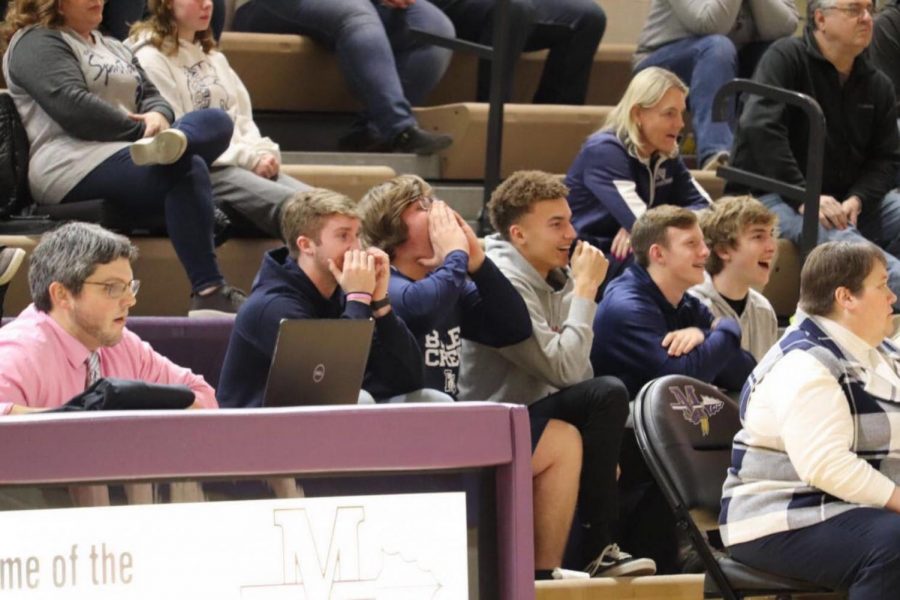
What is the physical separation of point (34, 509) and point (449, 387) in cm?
262

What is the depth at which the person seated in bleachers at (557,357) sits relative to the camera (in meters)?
4.18

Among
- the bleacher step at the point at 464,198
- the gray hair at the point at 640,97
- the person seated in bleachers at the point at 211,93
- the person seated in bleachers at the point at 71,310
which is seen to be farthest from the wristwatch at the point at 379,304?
the bleacher step at the point at 464,198

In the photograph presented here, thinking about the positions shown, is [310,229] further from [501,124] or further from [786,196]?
[786,196]

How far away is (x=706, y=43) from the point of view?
22.0ft

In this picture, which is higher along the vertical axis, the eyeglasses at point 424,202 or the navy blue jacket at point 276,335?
the eyeglasses at point 424,202

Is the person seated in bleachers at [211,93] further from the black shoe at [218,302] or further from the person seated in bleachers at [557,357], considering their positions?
the person seated in bleachers at [557,357]

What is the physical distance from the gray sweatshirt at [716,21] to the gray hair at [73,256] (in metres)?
3.92

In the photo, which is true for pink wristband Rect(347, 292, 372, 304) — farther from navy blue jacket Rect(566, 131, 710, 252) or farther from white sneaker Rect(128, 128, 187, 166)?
navy blue jacket Rect(566, 131, 710, 252)

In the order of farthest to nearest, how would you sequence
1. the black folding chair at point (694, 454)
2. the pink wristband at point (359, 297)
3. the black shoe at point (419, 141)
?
the black shoe at point (419, 141), the pink wristband at point (359, 297), the black folding chair at point (694, 454)

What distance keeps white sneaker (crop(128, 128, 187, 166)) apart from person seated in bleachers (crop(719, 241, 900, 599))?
2010mm

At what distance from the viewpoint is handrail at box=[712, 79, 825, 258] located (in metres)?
5.74

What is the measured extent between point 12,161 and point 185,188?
22.4 inches

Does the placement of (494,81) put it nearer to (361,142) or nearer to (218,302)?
(361,142)

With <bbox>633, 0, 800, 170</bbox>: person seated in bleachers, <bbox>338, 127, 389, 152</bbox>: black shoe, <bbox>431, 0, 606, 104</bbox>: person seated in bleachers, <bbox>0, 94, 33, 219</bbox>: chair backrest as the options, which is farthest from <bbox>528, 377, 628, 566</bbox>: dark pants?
<bbox>431, 0, 606, 104</bbox>: person seated in bleachers
